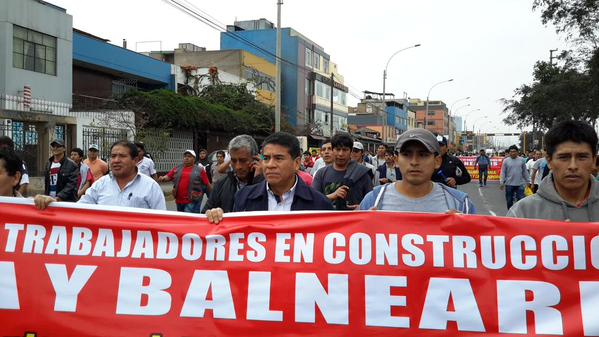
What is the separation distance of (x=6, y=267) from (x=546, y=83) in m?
35.0

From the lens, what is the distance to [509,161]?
1150 cm

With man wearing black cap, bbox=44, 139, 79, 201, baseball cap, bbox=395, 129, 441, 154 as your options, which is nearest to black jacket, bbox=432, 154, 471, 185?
baseball cap, bbox=395, 129, 441, 154

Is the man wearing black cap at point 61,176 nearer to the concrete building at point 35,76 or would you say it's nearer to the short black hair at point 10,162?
the short black hair at point 10,162

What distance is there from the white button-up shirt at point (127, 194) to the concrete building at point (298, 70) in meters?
37.6

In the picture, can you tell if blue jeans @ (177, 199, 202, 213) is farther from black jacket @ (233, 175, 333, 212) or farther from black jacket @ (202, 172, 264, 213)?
black jacket @ (233, 175, 333, 212)

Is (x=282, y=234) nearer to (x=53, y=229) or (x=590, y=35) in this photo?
(x=53, y=229)

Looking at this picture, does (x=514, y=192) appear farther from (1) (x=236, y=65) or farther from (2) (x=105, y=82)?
(1) (x=236, y=65)

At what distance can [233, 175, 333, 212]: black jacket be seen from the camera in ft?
11.3

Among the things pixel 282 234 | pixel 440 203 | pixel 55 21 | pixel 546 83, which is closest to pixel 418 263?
pixel 440 203

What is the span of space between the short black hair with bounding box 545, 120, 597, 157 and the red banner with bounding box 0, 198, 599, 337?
1.38 ft

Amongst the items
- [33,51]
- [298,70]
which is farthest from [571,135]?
[298,70]

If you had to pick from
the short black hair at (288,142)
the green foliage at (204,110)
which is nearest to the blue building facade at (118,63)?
the green foliage at (204,110)

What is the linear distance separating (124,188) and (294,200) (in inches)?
57.6

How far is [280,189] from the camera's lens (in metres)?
3.47
